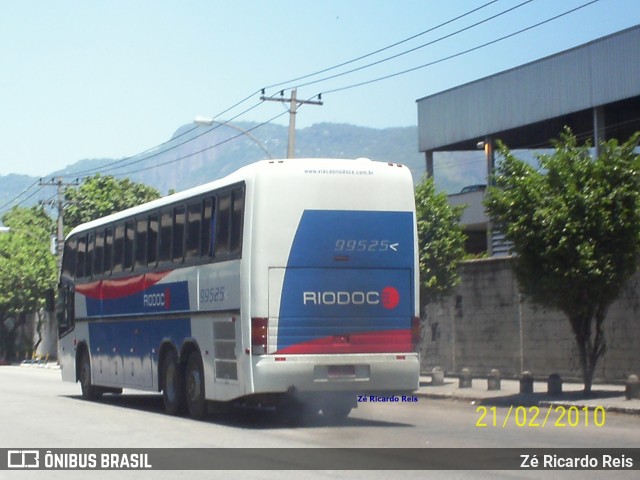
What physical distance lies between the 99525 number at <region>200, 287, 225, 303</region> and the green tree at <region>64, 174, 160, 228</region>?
174ft

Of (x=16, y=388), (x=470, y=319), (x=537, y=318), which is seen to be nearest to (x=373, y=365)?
(x=537, y=318)

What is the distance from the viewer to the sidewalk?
2050 centimetres

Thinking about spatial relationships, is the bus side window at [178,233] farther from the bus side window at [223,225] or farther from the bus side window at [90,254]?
the bus side window at [90,254]

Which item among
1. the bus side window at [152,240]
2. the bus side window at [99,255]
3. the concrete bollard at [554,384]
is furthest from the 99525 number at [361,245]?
the bus side window at [99,255]

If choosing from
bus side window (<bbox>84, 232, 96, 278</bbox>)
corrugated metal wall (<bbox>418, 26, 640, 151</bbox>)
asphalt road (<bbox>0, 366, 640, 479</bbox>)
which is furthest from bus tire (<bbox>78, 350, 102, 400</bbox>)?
corrugated metal wall (<bbox>418, 26, 640, 151</bbox>)

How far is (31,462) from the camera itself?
13.8 metres

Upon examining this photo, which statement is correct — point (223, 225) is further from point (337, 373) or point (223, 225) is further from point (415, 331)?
point (415, 331)

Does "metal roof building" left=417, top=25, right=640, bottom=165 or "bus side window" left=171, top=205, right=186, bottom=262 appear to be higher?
"metal roof building" left=417, top=25, right=640, bottom=165

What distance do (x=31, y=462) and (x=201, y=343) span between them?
5.76 m

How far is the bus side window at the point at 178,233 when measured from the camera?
66.4ft

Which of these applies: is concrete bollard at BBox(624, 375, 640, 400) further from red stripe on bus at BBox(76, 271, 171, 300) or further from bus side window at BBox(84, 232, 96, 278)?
bus side window at BBox(84, 232, 96, 278)

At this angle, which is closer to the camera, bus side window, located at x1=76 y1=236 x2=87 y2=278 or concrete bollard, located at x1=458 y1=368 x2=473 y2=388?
bus side window, located at x1=76 y1=236 x2=87 y2=278

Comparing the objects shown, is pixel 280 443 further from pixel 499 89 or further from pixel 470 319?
pixel 499 89

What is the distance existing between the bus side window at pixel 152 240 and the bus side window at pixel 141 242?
179 mm
